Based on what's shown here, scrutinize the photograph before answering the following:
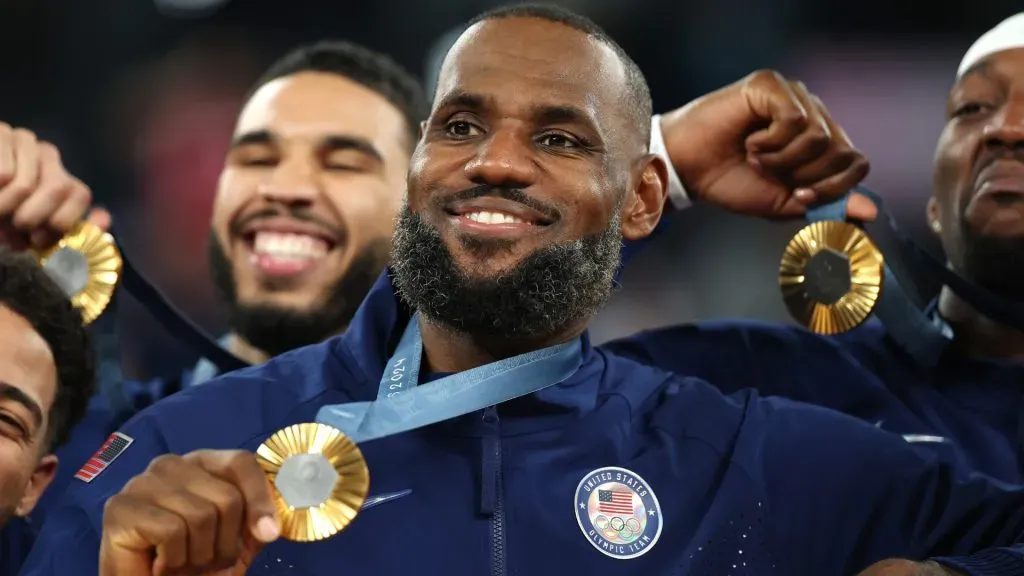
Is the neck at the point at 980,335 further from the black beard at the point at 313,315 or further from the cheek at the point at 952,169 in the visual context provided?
the black beard at the point at 313,315

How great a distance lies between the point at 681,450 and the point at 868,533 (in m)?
0.33

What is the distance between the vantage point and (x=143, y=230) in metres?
5.39

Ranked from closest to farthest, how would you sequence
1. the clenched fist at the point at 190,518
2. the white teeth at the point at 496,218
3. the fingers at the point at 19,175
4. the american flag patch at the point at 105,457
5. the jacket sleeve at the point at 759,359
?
the clenched fist at the point at 190,518 < the american flag patch at the point at 105,457 < the white teeth at the point at 496,218 < the fingers at the point at 19,175 < the jacket sleeve at the point at 759,359

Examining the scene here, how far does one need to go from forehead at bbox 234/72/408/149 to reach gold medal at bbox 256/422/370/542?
161 centimetres

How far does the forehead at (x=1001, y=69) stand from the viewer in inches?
114

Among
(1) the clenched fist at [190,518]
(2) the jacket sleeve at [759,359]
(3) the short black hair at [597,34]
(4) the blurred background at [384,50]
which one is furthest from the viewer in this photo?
(4) the blurred background at [384,50]

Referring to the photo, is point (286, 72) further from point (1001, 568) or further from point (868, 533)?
point (1001, 568)

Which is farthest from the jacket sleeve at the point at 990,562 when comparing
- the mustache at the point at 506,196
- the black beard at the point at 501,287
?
the mustache at the point at 506,196

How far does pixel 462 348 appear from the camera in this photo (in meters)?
2.23

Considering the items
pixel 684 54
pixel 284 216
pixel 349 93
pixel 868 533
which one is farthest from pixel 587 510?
pixel 684 54

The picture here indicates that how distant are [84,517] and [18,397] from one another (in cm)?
41

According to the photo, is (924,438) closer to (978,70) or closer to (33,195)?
(978,70)

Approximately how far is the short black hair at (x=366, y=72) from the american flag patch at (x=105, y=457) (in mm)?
1554

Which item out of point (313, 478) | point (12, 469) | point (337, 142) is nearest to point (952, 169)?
point (337, 142)
